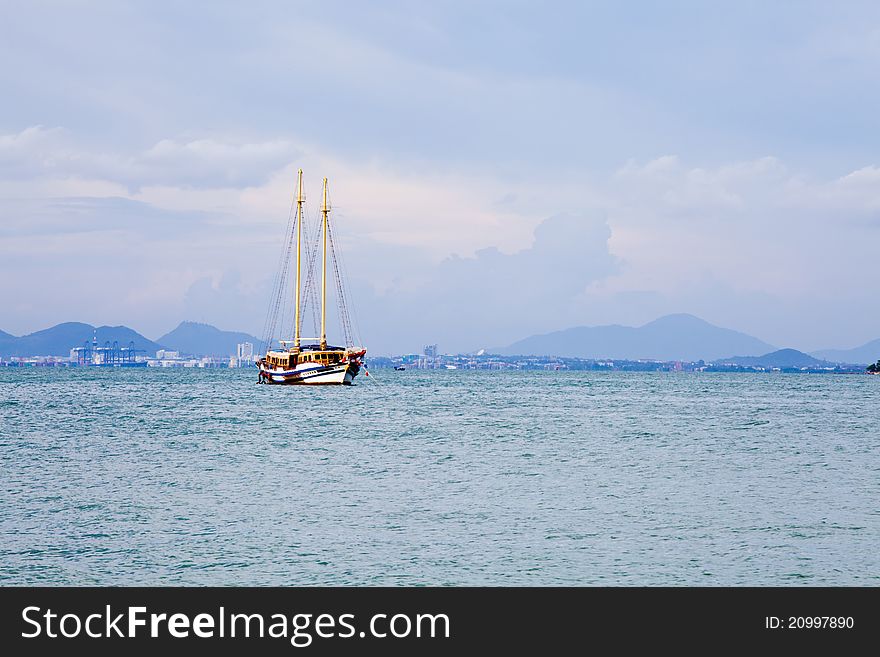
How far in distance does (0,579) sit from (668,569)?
41.6ft

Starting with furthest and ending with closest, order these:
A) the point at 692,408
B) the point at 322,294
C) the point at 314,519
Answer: the point at 322,294
the point at 692,408
the point at 314,519

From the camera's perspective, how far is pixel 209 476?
33.7m

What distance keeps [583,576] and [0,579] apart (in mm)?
10914

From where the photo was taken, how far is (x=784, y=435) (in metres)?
54.8

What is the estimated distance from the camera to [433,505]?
27250mm

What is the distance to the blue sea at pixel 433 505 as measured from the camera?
1958cm

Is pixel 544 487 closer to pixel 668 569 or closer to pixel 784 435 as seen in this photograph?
pixel 668 569

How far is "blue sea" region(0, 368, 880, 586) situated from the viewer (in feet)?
64.2
